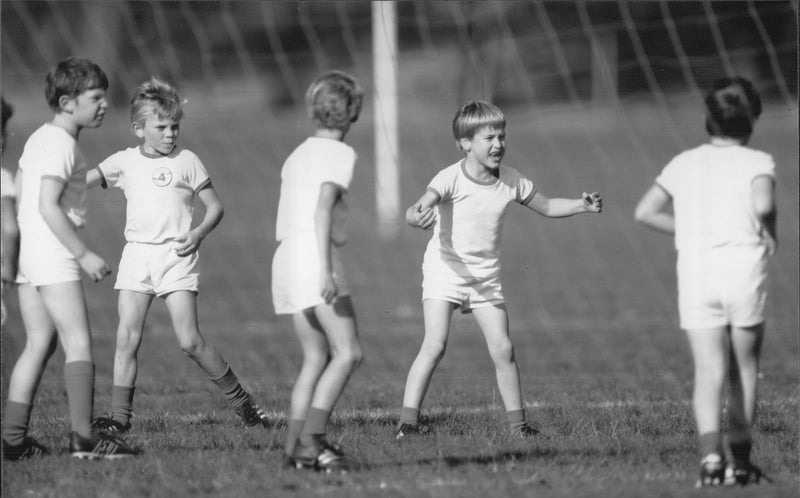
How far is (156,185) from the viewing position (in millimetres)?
5621

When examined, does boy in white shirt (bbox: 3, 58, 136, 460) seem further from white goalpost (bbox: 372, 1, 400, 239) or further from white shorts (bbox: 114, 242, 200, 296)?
white goalpost (bbox: 372, 1, 400, 239)

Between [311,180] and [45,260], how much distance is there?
46.6 inches

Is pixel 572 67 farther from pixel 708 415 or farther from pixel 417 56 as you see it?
pixel 708 415

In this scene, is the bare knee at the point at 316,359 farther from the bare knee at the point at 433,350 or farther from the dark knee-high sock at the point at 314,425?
the bare knee at the point at 433,350

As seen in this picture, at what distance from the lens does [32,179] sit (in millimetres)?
4773

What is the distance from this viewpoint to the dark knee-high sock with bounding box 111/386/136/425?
225 inches

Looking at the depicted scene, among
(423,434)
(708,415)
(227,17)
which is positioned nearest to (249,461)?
(423,434)

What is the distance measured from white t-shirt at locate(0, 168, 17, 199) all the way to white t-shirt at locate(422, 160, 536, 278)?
1.95 meters

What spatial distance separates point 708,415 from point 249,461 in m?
1.86

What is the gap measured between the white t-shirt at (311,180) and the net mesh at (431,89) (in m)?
12.8

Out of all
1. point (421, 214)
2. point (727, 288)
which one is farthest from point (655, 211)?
point (421, 214)

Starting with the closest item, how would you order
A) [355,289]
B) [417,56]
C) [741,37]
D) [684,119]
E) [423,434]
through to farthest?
[423,434] → [355,289] → [741,37] → [417,56] → [684,119]

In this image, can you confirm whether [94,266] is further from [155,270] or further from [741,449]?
[741,449]

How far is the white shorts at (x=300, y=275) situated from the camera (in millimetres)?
4473
